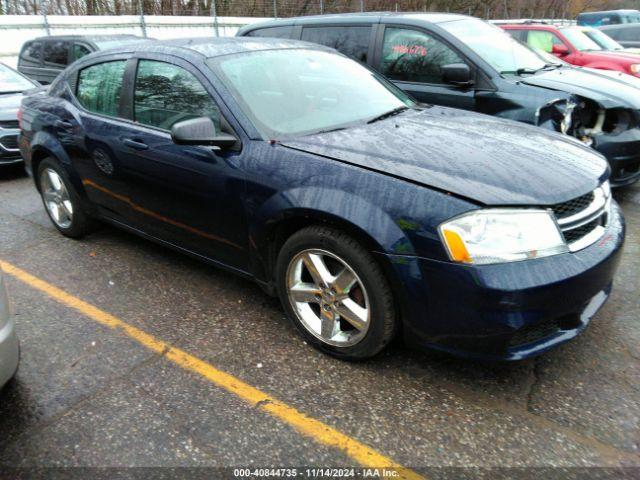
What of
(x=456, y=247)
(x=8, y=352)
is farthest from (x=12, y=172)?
(x=456, y=247)

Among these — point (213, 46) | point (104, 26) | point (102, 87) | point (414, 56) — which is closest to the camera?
point (213, 46)

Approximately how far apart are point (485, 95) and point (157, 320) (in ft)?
11.8

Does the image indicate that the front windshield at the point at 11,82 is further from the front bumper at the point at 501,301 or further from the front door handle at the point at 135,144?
the front bumper at the point at 501,301

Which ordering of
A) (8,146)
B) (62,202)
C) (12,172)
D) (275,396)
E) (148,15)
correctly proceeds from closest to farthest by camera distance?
(275,396), (62,202), (8,146), (12,172), (148,15)

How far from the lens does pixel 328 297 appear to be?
2.64 meters

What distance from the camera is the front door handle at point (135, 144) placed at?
10.9ft

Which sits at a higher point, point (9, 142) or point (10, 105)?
point (10, 105)

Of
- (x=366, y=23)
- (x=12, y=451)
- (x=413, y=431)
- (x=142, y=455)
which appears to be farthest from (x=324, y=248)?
(x=366, y=23)

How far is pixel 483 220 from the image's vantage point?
2.17 m

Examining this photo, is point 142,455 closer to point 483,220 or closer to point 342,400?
point 342,400

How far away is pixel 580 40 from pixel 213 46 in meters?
8.69

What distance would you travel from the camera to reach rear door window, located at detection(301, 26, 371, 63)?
553cm

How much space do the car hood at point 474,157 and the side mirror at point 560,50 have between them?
7.00 m

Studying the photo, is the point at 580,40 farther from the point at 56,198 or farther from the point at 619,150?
the point at 56,198
